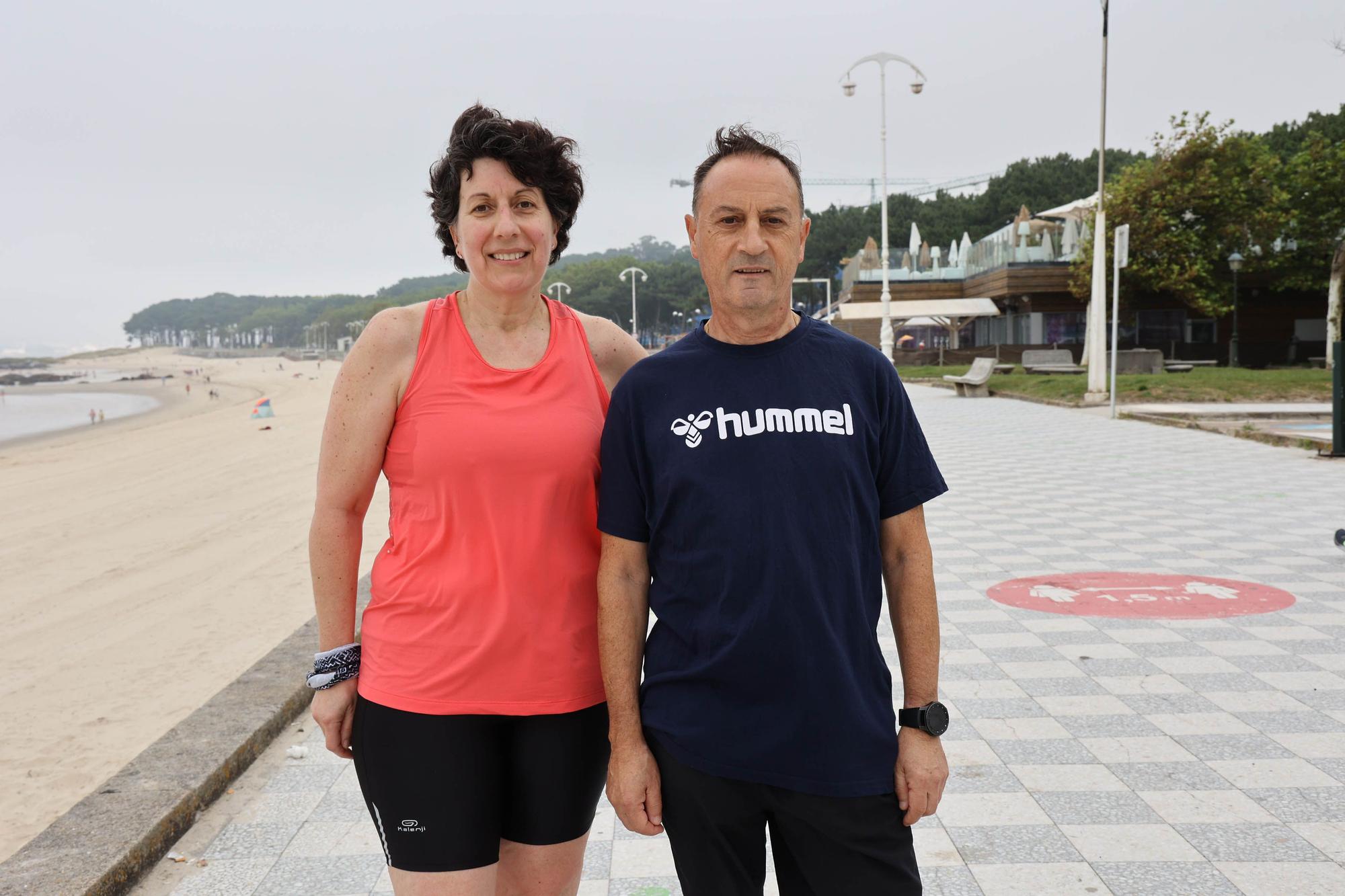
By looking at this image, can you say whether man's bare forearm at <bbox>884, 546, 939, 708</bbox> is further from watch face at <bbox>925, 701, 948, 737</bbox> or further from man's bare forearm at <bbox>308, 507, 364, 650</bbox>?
man's bare forearm at <bbox>308, 507, 364, 650</bbox>

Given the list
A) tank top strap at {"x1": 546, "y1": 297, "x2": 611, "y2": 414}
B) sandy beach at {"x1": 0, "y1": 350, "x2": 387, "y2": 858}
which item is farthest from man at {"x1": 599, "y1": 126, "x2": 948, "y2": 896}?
sandy beach at {"x1": 0, "y1": 350, "x2": 387, "y2": 858}

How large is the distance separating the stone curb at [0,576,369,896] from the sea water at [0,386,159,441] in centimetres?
3455

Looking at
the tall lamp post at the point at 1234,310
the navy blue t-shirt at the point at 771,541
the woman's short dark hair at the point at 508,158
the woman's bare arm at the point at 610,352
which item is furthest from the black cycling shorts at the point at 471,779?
the tall lamp post at the point at 1234,310

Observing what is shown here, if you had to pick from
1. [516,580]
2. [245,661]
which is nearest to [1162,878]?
[516,580]

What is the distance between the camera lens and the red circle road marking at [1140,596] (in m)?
5.81

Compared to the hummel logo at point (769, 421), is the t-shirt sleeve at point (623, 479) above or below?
below

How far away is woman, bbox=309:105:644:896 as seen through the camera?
2.01 meters

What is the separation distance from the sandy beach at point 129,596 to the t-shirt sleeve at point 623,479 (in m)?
2.98

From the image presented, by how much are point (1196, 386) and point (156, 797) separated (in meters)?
23.5

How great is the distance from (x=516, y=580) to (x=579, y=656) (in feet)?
0.67

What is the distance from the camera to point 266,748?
413 centimetres

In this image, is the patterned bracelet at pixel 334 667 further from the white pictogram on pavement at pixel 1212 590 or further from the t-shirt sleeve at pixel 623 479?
the white pictogram on pavement at pixel 1212 590

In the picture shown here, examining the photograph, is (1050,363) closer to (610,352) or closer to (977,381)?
(977,381)

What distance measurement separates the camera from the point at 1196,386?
22.5 m
